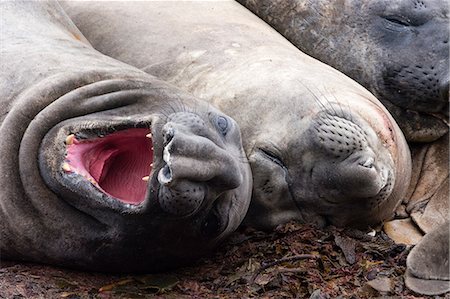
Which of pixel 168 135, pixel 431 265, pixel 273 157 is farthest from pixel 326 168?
pixel 168 135

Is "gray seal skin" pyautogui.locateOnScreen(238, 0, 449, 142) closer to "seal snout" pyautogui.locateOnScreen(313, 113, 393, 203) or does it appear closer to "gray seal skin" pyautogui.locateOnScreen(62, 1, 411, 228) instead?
"gray seal skin" pyautogui.locateOnScreen(62, 1, 411, 228)

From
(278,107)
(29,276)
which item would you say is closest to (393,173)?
(278,107)

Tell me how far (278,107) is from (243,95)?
0.66 feet

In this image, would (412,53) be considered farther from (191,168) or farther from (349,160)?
(191,168)

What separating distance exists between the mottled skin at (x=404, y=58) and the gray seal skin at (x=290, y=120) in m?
0.37

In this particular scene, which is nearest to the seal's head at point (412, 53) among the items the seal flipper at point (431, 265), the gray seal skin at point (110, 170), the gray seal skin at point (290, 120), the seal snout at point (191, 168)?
the gray seal skin at point (290, 120)

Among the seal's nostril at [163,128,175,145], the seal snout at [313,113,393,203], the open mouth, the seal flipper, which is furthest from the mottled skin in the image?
the seal's nostril at [163,128,175,145]

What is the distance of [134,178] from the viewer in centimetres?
420

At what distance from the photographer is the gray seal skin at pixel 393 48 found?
17.9 feet

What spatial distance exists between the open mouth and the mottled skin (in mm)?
1668

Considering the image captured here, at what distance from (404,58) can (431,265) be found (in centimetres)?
175

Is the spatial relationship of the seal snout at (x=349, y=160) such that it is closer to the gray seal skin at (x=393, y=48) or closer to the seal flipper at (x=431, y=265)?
the seal flipper at (x=431, y=265)

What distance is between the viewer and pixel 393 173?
15.7ft

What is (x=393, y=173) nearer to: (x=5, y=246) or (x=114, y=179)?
(x=114, y=179)
